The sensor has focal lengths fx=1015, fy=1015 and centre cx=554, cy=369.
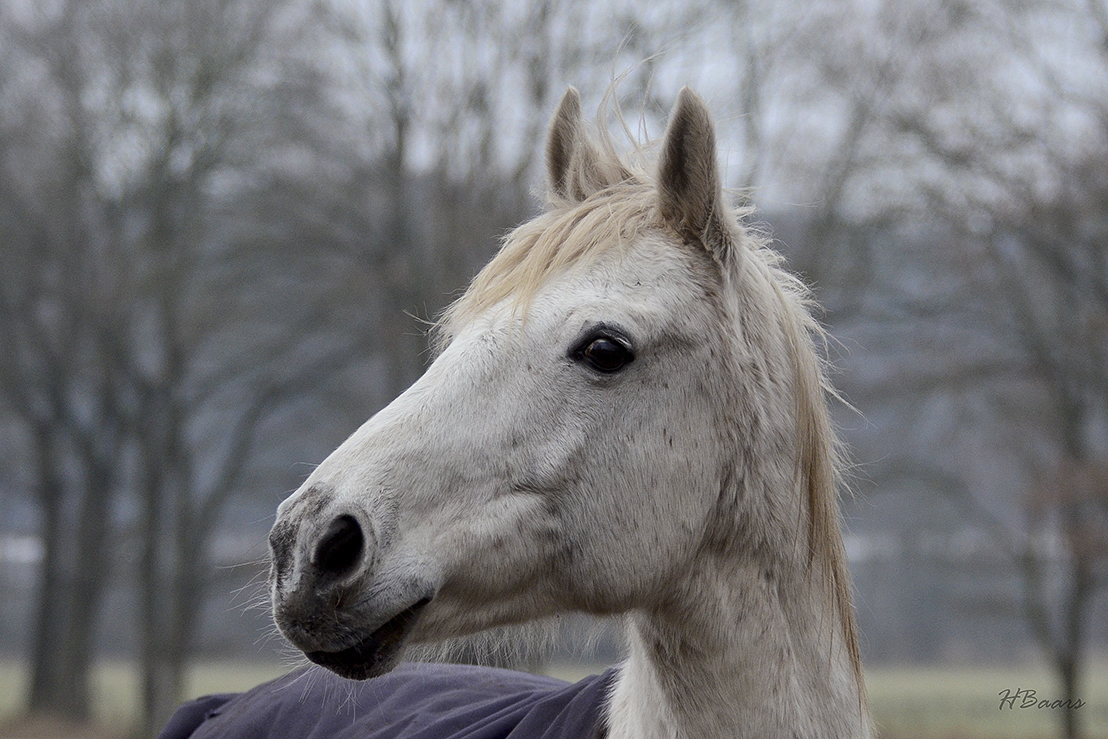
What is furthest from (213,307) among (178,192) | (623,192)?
(623,192)

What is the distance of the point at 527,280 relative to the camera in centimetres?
240

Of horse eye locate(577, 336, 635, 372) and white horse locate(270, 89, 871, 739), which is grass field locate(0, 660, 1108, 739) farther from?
horse eye locate(577, 336, 635, 372)

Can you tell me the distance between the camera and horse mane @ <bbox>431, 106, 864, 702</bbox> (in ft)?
8.04

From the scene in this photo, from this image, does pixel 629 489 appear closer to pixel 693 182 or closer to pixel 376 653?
pixel 376 653

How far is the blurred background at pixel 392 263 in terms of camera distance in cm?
1206

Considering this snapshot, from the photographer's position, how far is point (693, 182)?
2.50 metres

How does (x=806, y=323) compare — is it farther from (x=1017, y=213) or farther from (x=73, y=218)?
(x=73, y=218)

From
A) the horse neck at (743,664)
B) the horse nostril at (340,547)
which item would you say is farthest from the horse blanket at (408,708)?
the horse nostril at (340,547)

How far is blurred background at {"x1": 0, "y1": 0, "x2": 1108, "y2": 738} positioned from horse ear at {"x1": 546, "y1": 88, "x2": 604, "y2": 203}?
6473mm

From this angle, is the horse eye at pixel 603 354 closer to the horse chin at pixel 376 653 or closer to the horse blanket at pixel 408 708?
the horse chin at pixel 376 653

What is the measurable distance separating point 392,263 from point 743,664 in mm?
11960

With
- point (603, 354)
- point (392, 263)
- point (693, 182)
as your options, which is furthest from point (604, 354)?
point (392, 263)

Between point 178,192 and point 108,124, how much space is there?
144 centimetres

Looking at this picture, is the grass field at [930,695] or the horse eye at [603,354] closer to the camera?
the horse eye at [603,354]
